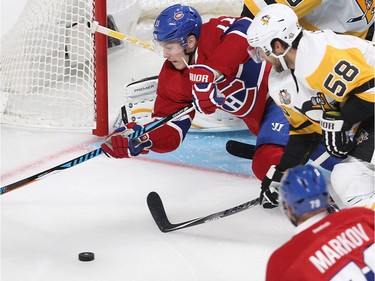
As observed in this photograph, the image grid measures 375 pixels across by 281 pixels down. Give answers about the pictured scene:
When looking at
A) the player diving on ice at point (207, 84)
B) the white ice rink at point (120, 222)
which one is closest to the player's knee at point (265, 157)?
the player diving on ice at point (207, 84)

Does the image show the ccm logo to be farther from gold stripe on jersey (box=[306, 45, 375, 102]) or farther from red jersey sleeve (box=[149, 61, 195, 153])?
gold stripe on jersey (box=[306, 45, 375, 102])

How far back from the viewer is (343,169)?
8.91 ft

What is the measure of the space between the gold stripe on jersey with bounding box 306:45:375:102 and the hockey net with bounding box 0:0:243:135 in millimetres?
1571

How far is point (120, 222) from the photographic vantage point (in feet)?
10.2

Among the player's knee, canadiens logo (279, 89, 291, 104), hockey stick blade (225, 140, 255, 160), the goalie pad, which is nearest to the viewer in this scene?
canadiens logo (279, 89, 291, 104)

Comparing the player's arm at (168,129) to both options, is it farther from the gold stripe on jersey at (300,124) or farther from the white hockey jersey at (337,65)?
the white hockey jersey at (337,65)

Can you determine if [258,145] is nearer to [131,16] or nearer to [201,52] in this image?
[201,52]

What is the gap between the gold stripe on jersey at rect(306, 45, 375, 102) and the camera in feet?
8.34

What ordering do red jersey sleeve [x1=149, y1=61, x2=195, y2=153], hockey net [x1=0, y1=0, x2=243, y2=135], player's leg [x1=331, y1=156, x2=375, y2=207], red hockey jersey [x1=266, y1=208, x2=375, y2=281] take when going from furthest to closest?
hockey net [x1=0, y1=0, x2=243, y2=135]
red jersey sleeve [x1=149, y1=61, x2=195, y2=153]
player's leg [x1=331, y1=156, x2=375, y2=207]
red hockey jersey [x1=266, y1=208, x2=375, y2=281]

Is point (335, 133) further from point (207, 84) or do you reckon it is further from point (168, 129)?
point (168, 129)

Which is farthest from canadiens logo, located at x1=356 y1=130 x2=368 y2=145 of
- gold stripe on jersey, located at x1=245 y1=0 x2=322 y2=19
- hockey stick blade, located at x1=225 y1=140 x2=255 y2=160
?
hockey stick blade, located at x1=225 y1=140 x2=255 y2=160

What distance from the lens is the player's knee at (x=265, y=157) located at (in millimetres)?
3107

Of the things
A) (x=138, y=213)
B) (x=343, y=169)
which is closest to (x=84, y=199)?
(x=138, y=213)

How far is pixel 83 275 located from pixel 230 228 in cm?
62
